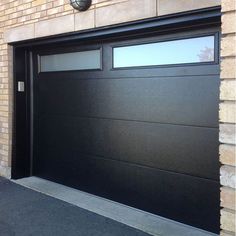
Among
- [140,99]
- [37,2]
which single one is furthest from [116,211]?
[37,2]

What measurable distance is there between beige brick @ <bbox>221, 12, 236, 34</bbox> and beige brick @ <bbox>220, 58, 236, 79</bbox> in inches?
5.7

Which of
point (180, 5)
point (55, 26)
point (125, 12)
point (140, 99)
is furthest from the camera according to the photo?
point (55, 26)

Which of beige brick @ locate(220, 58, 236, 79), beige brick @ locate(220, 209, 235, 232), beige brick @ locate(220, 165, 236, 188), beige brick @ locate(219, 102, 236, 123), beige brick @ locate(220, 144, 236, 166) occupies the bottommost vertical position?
beige brick @ locate(220, 209, 235, 232)

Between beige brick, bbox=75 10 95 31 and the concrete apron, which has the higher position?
beige brick, bbox=75 10 95 31

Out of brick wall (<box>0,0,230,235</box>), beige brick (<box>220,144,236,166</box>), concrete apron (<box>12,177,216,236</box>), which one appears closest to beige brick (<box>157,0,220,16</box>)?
brick wall (<box>0,0,230,235</box>)

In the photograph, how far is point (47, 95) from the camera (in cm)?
493

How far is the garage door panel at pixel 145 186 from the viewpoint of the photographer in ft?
10.9

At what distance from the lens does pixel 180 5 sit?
3.04m

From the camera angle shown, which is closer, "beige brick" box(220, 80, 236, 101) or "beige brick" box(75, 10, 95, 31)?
"beige brick" box(220, 80, 236, 101)

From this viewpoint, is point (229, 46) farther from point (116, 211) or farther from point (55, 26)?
point (55, 26)

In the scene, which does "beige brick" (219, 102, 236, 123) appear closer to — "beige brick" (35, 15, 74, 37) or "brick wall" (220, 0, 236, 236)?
"brick wall" (220, 0, 236, 236)

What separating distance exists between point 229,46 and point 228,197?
30.0 inches

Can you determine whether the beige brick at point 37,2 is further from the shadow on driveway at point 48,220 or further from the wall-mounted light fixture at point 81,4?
the shadow on driveway at point 48,220

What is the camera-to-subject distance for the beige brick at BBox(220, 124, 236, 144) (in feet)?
5.89
